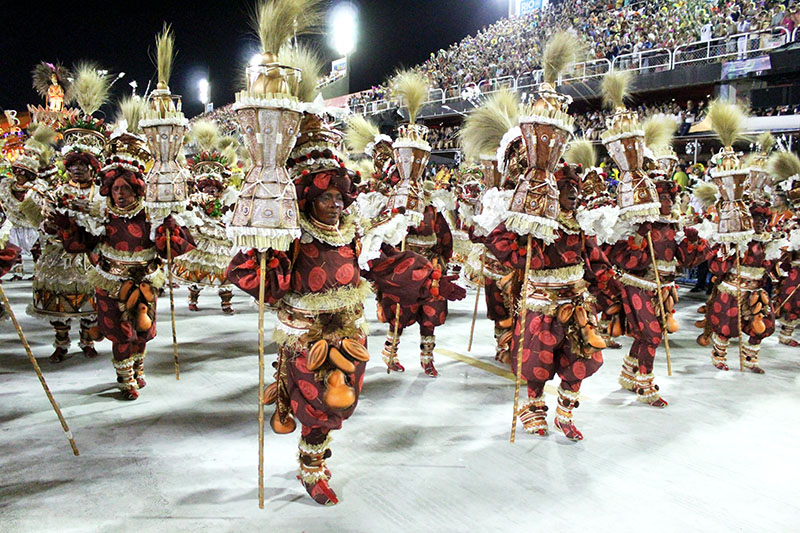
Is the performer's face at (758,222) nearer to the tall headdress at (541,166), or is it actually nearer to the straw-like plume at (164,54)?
the tall headdress at (541,166)

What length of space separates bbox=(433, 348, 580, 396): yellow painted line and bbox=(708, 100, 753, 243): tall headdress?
2.15 m

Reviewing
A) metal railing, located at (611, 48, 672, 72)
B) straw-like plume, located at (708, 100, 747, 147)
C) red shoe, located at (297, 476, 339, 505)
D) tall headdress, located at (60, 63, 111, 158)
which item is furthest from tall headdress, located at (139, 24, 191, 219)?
metal railing, located at (611, 48, 672, 72)

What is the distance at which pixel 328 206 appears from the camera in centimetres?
243

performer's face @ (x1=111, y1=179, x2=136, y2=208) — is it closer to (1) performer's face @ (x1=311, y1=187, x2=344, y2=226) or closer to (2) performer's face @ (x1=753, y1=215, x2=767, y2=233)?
(1) performer's face @ (x1=311, y1=187, x2=344, y2=226)

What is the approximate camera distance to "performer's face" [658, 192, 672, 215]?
415 cm

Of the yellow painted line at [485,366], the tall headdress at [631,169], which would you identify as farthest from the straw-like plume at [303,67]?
the yellow painted line at [485,366]

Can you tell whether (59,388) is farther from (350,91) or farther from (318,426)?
(350,91)

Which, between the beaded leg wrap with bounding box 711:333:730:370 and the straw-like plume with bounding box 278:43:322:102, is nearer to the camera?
the straw-like plume with bounding box 278:43:322:102

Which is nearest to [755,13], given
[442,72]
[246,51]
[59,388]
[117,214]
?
[442,72]

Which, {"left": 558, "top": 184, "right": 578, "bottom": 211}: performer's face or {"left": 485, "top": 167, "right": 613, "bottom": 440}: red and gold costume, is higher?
{"left": 558, "top": 184, "right": 578, "bottom": 211}: performer's face

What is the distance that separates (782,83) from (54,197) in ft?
38.4

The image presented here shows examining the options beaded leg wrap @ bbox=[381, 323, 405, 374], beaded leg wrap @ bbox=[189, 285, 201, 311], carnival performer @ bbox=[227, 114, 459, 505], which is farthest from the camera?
beaded leg wrap @ bbox=[189, 285, 201, 311]

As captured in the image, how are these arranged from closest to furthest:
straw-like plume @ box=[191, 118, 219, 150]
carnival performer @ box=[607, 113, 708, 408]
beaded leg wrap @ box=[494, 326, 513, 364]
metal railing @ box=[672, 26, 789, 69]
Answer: carnival performer @ box=[607, 113, 708, 408]
beaded leg wrap @ box=[494, 326, 513, 364]
straw-like plume @ box=[191, 118, 219, 150]
metal railing @ box=[672, 26, 789, 69]

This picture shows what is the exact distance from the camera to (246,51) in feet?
10.5
